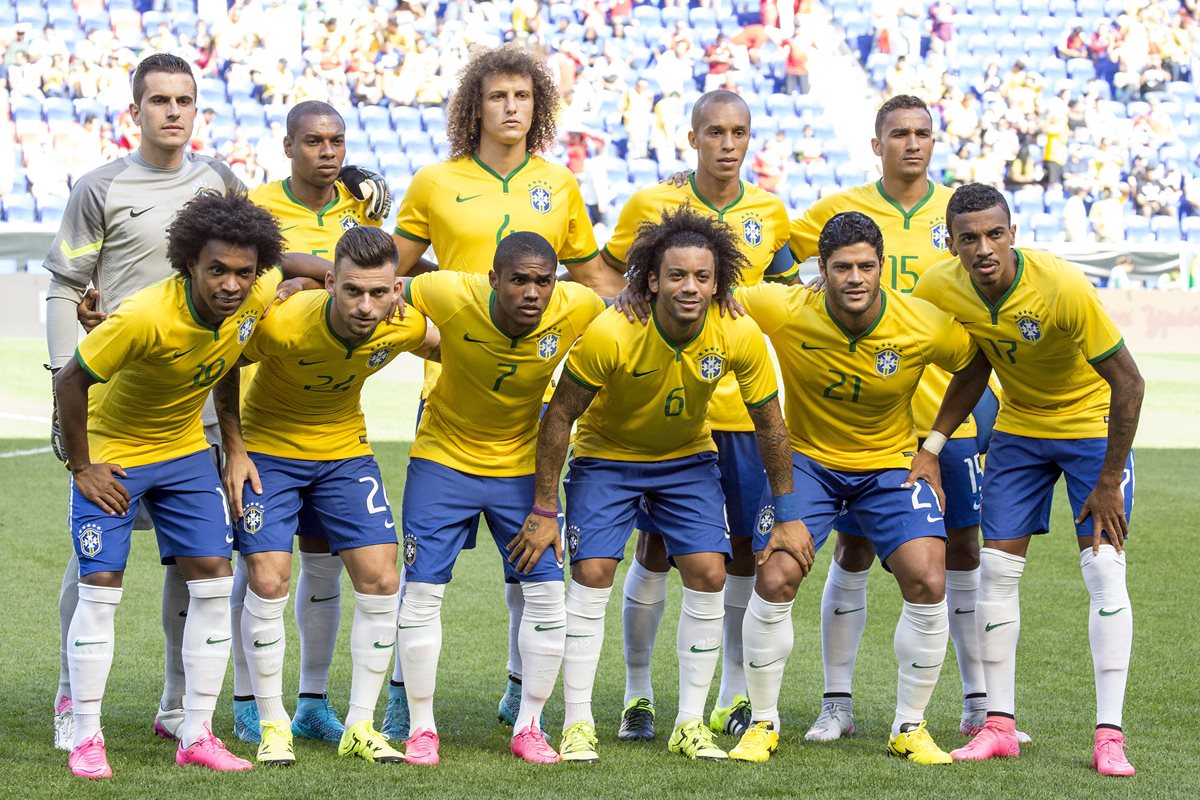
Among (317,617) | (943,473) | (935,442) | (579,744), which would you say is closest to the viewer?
(579,744)

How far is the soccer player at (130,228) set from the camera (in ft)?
17.0

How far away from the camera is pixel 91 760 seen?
4672 mm

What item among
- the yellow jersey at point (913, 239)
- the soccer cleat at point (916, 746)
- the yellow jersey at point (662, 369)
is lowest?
the soccer cleat at point (916, 746)

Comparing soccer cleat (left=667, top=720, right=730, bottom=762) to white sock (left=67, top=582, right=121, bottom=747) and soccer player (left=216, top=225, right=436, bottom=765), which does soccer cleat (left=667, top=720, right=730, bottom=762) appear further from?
white sock (left=67, top=582, right=121, bottom=747)

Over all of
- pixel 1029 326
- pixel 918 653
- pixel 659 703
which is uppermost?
pixel 1029 326

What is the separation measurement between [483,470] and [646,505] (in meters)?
0.61

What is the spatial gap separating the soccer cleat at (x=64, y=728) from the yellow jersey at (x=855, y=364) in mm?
2755

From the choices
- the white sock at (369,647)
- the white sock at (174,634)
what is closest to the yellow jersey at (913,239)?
the white sock at (369,647)

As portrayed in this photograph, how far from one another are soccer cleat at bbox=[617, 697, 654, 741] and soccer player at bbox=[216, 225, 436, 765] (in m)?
0.93

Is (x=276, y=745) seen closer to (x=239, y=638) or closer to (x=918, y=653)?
(x=239, y=638)

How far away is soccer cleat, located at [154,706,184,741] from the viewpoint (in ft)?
17.3

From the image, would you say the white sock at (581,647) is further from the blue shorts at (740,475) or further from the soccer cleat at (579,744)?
the blue shorts at (740,475)

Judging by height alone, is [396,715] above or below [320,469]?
below

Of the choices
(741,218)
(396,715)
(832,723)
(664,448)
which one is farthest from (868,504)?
(396,715)
